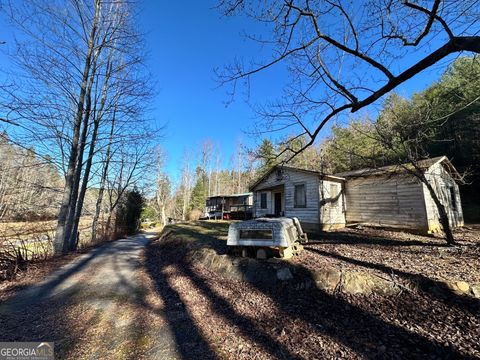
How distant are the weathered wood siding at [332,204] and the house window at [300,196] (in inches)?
44.6

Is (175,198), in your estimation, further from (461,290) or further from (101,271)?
(461,290)

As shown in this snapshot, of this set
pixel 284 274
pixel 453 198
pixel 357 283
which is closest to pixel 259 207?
pixel 453 198

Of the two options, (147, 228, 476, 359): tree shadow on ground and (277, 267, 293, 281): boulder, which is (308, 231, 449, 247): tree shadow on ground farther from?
(147, 228, 476, 359): tree shadow on ground

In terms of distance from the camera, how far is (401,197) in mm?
11102

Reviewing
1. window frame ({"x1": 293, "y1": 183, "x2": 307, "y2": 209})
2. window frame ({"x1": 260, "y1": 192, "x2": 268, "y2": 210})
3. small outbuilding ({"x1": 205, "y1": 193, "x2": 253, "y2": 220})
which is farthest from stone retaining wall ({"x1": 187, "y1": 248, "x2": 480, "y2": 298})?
small outbuilding ({"x1": 205, "y1": 193, "x2": 253, "y2": 220})

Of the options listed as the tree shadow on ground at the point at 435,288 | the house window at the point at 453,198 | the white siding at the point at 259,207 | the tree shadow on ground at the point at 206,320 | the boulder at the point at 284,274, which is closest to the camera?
the tree shadow on ground at the point at 206,320

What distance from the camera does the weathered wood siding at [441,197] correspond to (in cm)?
1037

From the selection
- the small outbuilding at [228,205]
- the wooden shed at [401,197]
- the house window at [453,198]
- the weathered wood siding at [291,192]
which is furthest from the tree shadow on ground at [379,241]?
the small outbuilding at [228,205]

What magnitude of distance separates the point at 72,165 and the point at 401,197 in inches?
575

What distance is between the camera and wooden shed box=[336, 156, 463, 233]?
10.4 metres

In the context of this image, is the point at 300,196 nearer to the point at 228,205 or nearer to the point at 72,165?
the point at 72,165

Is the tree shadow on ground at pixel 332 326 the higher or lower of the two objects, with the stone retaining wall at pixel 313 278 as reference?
lower

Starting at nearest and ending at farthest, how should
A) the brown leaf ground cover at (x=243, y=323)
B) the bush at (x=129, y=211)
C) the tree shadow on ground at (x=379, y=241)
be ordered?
the brown leaf ground cover at (x=243, y=323)
the tree shadow on ground at (x=379, y=241)
the bush at (x=129, y=211)

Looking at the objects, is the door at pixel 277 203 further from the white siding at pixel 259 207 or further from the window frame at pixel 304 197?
the window frame at pixel 304 197
